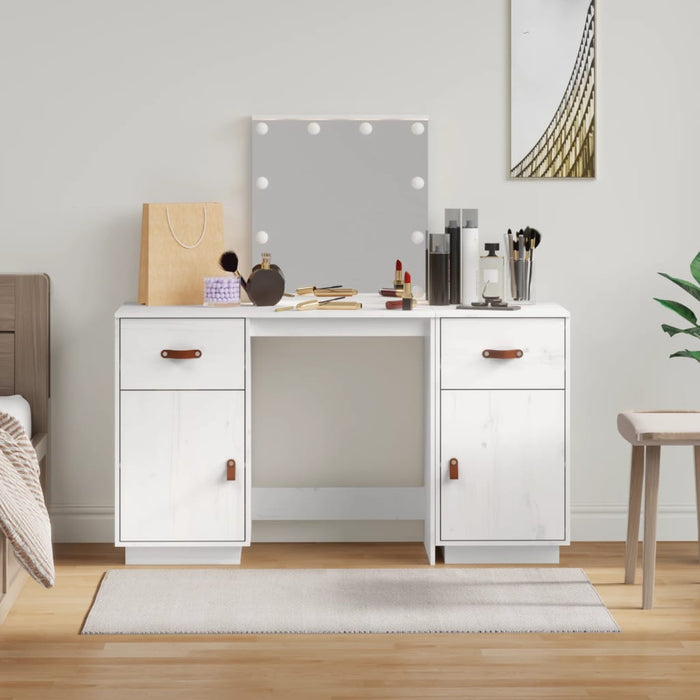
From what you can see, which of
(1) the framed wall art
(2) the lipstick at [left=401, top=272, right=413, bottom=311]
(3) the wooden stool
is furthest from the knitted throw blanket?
(1) the framed wall art

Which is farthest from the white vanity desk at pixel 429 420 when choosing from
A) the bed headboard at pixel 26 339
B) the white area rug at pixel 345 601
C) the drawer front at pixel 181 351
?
the bed headboard at pixel 26 339

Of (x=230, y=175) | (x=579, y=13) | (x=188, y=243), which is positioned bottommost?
(x=188, y=243)

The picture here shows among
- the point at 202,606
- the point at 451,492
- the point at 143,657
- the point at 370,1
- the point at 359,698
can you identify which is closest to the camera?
the point at 359,698

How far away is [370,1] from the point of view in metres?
3.67

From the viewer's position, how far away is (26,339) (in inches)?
144

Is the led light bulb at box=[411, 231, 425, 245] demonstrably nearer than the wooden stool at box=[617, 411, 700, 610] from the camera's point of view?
No

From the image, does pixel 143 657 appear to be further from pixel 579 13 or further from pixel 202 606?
pixel 579 13

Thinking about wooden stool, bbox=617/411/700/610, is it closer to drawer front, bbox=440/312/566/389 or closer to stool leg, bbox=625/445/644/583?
stool leg, bbox=625/445/644/583

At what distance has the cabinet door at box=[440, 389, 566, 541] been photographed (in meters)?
3.39

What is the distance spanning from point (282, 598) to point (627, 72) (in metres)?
2.04

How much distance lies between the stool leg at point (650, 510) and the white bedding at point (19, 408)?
6.03 ft

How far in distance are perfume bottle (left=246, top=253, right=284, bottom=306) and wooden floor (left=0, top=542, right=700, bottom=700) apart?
3.40 ft

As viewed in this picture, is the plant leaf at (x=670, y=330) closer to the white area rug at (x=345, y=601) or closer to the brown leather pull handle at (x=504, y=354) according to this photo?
the brown leather pull handle at (x=504, y=354)

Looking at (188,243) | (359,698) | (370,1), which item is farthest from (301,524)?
(370,1)
